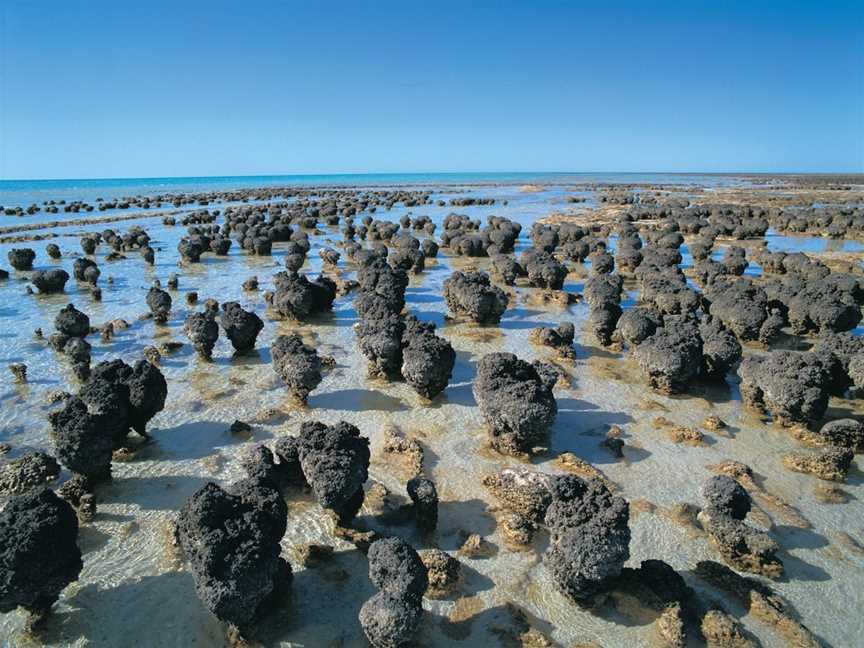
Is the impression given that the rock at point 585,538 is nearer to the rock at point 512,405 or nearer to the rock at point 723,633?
the rock at point 723,633

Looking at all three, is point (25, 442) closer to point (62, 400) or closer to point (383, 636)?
point (62, 400)

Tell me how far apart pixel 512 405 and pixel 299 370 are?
4974mm

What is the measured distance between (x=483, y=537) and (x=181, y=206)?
74.2 meters

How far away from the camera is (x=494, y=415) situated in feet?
32.5

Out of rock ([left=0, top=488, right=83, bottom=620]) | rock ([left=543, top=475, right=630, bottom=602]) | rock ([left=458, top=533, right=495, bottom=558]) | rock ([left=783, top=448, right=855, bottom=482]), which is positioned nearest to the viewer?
rock ([left=0, top=488, right=83, bottom=620])

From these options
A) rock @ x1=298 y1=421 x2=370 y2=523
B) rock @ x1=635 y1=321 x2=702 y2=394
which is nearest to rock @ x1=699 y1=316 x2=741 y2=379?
rock @ x1=635 y1=321 x2=702 y2=394

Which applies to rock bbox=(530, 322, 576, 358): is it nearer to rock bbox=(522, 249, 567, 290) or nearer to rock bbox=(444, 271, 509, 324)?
rock bbox=(444, 271, 509, 324)

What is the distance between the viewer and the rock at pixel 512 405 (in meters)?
9.57

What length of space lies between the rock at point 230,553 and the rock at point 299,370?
216 inches

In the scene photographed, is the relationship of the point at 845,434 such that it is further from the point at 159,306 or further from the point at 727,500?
the point at 159,306

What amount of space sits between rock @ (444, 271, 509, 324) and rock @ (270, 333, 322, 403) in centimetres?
665

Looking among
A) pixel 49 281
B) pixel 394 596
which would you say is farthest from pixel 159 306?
pixel 394 596

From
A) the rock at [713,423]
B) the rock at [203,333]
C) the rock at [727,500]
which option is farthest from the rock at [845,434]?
the rock at [203,333]

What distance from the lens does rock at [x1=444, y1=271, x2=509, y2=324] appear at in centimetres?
1726
